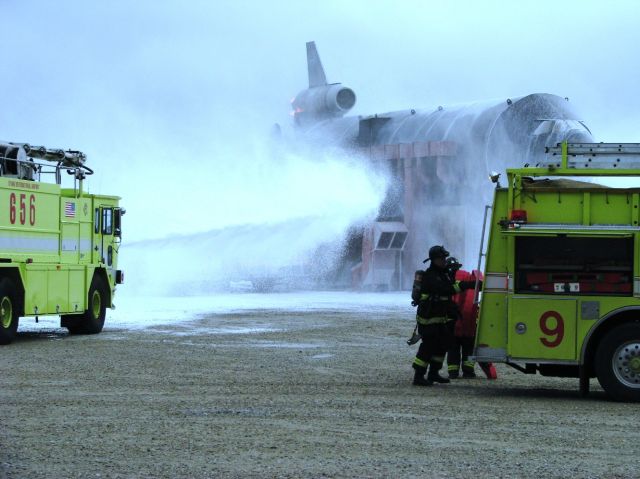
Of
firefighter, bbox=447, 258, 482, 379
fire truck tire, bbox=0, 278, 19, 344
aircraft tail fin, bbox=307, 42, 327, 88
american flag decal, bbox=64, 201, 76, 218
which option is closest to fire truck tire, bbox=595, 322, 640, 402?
firefighter, bbox=447, 258, 482, 379

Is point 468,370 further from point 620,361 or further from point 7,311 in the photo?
point 7,311

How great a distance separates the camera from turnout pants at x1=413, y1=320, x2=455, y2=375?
41.7 feet

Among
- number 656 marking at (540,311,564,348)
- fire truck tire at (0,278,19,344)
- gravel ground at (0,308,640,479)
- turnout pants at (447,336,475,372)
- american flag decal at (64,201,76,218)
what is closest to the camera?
gravel ground at (0,308,640,479)

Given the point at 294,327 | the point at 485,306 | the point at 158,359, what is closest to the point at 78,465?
the point at 485,306

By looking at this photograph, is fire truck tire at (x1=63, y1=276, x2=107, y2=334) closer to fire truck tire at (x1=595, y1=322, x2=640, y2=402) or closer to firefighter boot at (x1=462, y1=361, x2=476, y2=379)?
firefighter boot at (x1=462, y1=361, x2=476, y2=379)

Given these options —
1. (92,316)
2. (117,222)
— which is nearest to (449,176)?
(117,222)

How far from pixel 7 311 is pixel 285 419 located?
9422 mm

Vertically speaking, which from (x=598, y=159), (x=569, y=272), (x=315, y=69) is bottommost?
(x=569, y=272)

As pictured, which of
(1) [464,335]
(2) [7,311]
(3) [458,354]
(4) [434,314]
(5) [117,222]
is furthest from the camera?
(5) [117,222]

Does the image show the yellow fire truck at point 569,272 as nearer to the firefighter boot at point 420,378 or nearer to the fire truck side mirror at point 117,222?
the firefighter boot at point 420,378

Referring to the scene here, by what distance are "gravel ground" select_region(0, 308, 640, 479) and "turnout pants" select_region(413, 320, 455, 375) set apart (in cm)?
32

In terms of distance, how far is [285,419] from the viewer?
965 cm

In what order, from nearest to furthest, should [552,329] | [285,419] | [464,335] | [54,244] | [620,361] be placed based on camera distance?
[285,419]
[620,361]
[552,329]
[464,335]
[54,244]

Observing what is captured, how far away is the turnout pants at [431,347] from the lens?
12703 mm
